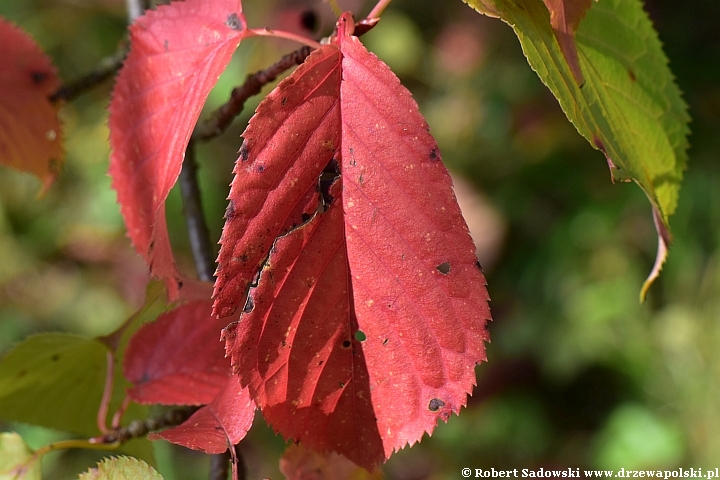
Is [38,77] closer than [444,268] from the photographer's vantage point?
No

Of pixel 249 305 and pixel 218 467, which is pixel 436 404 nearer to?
pixel 249 305

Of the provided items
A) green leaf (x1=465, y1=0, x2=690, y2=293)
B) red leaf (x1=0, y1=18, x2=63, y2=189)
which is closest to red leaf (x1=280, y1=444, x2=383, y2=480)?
green leaf (x1=465, y1=0, x2=690, y2=293)

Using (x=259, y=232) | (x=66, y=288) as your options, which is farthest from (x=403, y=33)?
(x=259, y=232)

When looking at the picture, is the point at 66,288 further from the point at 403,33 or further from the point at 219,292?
the point at 219,292

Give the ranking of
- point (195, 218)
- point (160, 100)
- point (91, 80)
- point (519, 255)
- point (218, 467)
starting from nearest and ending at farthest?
point (160, 100), point (218, 467), point (195, 218), point (91, 80), point (519, 255)

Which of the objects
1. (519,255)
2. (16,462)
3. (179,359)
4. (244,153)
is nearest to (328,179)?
(244,153)

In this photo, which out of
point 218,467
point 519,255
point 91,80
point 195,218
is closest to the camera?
point 218,467
